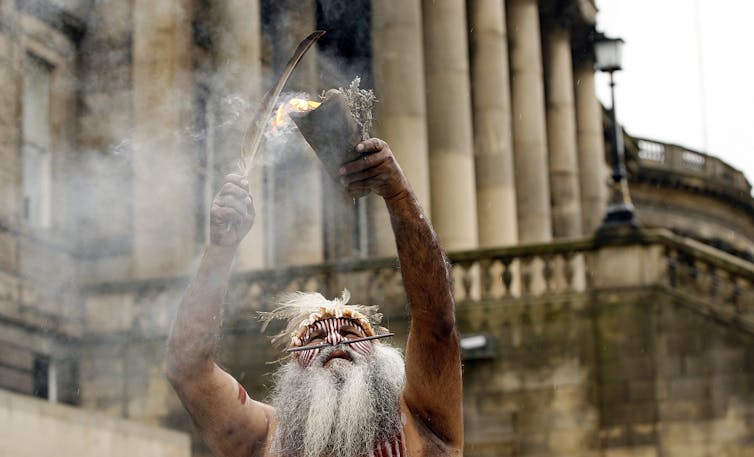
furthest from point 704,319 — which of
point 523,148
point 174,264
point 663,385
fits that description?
point 523,148

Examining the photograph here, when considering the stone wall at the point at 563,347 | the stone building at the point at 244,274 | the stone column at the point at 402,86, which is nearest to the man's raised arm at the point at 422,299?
the stone building at the point at 244,274

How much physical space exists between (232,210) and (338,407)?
2.78 feet

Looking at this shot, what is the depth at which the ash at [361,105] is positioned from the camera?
4.96 metres

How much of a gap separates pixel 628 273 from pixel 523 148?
12782 millimetres

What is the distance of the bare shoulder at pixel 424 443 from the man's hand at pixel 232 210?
0.93m

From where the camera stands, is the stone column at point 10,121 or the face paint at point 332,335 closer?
the face paint at point 332,335

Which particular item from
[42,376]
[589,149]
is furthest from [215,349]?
[589,149]

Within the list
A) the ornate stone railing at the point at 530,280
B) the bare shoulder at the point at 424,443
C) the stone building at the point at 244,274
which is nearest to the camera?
the bare shoulder at the point at 424,443

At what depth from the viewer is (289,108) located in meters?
5.02

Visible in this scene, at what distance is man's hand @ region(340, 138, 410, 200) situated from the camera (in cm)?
479

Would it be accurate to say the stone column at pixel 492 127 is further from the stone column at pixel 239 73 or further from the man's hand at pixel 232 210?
the man's hand at pixel 232 210

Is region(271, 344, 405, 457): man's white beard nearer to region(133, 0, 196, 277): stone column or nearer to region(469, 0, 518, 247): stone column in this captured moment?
region(133, 0, 196, 277): stone column

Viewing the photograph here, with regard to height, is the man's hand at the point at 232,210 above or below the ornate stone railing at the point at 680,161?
below

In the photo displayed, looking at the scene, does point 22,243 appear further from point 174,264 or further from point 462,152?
point 462,152
